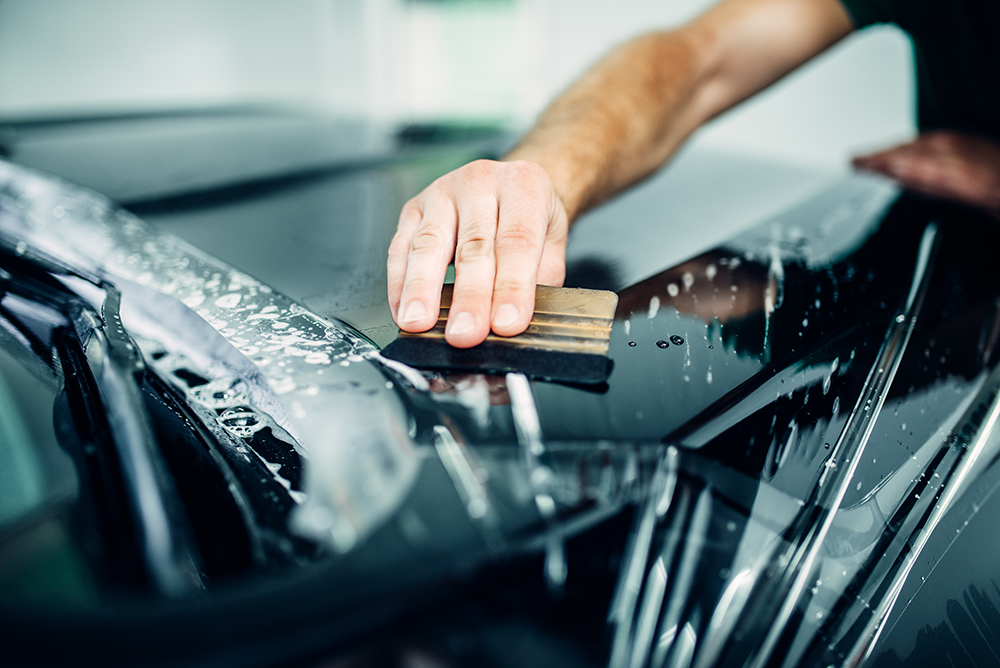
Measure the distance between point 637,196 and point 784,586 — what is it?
2.58 feet

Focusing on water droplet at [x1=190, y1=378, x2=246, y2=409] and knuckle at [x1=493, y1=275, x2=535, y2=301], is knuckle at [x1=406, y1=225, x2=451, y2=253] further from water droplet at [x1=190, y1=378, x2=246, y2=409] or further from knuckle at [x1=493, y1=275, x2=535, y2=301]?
water droplet at [x1=190, y1=378, x2=246, y2=409]

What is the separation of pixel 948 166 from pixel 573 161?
73 centimetres

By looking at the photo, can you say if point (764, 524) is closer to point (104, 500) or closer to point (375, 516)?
point (375, 516)

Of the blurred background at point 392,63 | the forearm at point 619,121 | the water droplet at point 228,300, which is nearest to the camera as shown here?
the water droplet at point 228,300

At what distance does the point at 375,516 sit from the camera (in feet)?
1.05

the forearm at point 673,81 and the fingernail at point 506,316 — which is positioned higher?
the forearm at point 673,81

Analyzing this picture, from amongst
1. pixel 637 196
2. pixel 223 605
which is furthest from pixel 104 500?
pixel 637 196

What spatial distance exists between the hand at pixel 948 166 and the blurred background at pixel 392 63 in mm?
261

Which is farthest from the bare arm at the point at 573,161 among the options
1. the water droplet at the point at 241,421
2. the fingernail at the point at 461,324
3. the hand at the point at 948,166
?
the hand at the point at 948,166

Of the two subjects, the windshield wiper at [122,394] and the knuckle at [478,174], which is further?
the knuckle at [478,174]

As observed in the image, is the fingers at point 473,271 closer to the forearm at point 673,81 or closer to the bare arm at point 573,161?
the bare arm at point 573,161

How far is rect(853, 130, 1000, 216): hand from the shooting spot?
3.38 ft

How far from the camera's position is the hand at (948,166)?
1030mm

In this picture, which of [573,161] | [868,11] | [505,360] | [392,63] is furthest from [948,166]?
[392,63]
